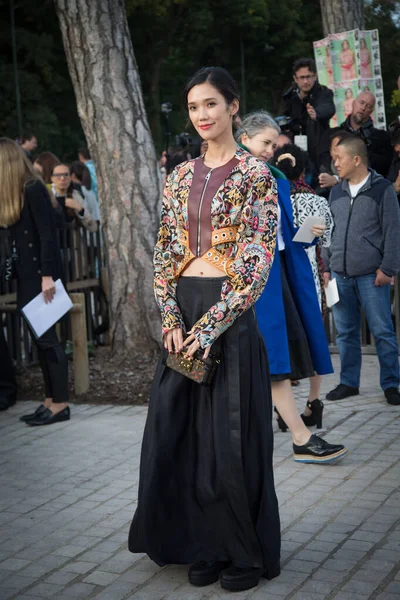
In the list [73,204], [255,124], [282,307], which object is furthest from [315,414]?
[73,204]

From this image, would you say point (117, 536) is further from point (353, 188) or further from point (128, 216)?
point (128, 216)

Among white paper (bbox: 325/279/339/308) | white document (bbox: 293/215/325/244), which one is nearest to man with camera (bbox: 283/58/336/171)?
white paper (bbox: 325/279/339/308)

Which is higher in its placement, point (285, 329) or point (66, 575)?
point (285, 329)

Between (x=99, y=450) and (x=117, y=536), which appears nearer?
(x=117, y=536)

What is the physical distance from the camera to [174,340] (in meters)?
4.17

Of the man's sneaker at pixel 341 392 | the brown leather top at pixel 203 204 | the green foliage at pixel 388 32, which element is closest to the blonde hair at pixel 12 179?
the man's sneaker at pixel 341 392

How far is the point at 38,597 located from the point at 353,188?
4.43 metres

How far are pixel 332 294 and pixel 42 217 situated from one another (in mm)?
2174

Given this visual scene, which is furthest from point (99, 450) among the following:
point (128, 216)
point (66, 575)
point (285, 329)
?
point (128, 216)

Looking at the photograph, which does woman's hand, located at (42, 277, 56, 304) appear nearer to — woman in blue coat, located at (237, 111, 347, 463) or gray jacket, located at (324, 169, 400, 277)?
woman in blue coat, located at (237, 111, 347, 463)

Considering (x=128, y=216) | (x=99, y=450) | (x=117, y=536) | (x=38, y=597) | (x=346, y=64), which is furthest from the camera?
(x=346, y=64)

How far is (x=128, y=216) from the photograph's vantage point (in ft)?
30.3

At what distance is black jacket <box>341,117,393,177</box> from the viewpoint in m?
9.78

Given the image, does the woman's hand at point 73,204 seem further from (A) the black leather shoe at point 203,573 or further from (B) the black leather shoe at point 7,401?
(A) the black leather shoe at point 203,573
